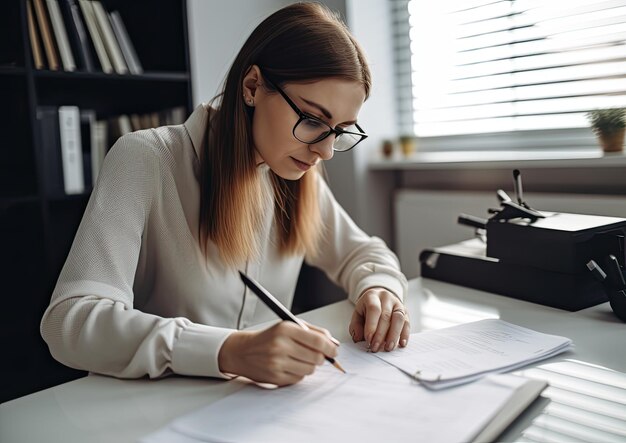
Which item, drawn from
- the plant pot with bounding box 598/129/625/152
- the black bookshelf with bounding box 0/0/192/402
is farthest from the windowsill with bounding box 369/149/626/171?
the black bookshelf with bounding box 0/0/192/402

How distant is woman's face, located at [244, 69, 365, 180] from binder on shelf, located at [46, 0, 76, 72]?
1.05m

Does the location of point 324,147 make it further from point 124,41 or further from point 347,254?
point 124,41

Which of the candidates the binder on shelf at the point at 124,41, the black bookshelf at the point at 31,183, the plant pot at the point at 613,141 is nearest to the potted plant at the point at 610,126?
the plant pot at the point at 613,141

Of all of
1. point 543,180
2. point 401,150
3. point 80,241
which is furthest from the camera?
point 401,150

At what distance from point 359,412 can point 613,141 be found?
1380 millimetres

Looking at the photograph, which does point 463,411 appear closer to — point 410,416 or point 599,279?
point 410,416

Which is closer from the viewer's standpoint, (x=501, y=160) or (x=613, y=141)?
(x=613, y=141)

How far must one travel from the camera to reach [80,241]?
104cm

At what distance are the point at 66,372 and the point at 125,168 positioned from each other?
119 cm

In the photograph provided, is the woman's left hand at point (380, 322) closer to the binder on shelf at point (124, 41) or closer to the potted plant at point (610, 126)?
the potted plant at point (610, 126)

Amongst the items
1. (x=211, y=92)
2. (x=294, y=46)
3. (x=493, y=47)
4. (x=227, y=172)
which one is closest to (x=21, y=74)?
(x=211, y=92)

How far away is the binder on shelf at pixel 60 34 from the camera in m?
1.97

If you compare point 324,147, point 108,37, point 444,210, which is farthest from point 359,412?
point 108,37

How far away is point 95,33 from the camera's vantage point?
209cm
